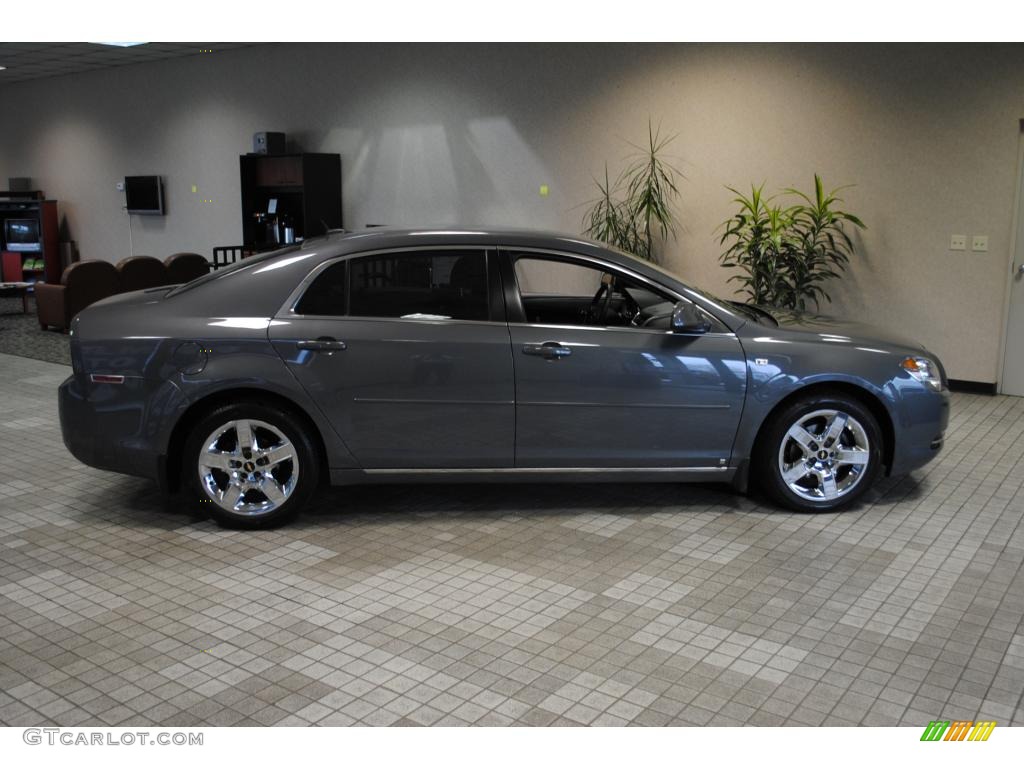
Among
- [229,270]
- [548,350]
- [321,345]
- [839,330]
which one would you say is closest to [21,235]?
[229,270]

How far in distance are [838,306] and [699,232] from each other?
145 cm

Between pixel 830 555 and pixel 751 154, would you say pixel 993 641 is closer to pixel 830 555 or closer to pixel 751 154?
pixel 830 555

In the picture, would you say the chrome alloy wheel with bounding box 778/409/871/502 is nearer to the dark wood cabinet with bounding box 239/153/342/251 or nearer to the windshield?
the windshield

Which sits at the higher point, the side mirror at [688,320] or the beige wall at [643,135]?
the beige wall at [643,135]

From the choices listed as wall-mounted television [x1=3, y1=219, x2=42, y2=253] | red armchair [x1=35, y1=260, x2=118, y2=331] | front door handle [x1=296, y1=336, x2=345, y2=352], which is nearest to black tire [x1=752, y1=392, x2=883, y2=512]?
front door handle [x1=296, y1=336, x2=345, y2=352]

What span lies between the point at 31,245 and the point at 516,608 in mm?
14736

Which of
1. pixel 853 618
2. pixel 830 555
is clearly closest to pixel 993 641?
pixel 853 618

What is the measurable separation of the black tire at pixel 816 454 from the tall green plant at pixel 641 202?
14.7ft

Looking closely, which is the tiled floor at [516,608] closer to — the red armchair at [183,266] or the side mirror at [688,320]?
the side mirror at [688,320]

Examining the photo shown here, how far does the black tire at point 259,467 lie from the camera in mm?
4328

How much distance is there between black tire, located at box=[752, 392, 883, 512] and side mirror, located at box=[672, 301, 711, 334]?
22.1 inches

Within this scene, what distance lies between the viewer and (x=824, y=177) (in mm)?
8172

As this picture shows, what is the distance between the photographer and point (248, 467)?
14.4 feet

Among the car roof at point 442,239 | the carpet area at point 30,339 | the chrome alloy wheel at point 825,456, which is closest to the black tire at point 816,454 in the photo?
the chrome alloy wheel at point 825,456
